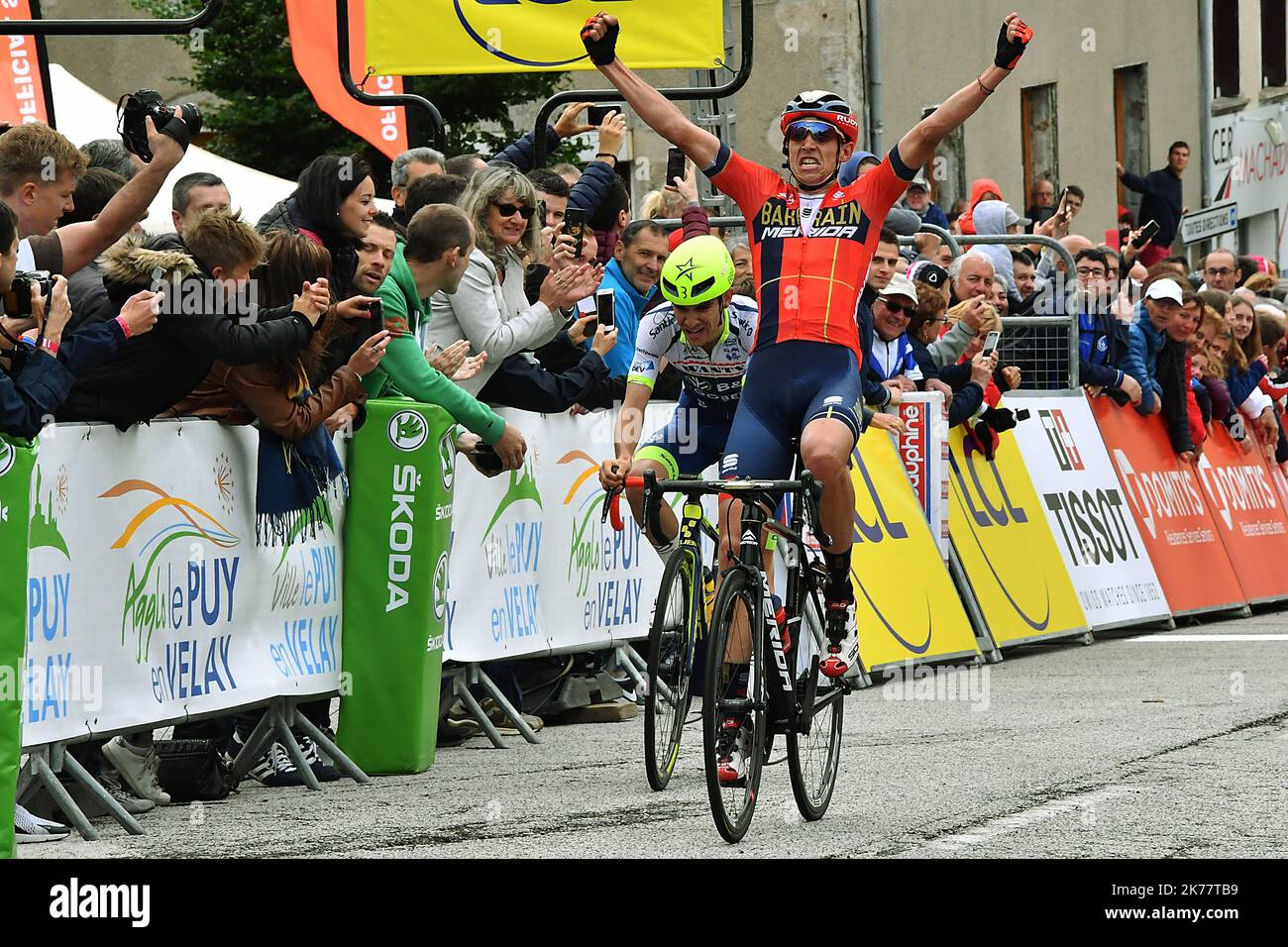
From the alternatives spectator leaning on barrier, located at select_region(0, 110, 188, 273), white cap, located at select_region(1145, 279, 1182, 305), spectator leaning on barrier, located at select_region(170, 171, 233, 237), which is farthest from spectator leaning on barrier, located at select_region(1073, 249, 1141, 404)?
spectator leaning on barrier, located at select_region(0, 110, 188, 273)

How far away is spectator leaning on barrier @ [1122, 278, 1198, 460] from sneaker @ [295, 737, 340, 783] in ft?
28.6

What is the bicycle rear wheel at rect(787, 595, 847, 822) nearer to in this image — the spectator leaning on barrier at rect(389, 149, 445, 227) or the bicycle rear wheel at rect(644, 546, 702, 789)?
the bicycle rear wheel at rect(644, 546, 702, 789)

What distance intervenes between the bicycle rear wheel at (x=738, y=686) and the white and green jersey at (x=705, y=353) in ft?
6.08

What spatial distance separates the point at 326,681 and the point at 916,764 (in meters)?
2.35

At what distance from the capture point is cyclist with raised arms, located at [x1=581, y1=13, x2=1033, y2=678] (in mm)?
7922

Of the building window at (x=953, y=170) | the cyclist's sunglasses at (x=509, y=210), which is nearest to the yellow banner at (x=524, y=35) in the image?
the cyclist's sunglasses at (x=509, y=210)

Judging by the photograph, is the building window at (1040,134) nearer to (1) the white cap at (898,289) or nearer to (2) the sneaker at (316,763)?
(1) the white cap at (898,289)

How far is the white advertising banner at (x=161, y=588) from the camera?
7168mm

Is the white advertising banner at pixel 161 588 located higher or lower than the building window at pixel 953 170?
lower

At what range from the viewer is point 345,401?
845 centimetres

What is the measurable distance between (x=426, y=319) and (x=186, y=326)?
199 centimetres

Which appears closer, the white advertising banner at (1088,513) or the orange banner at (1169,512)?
the white advertising banner at (1088,513)

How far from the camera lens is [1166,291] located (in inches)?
626
